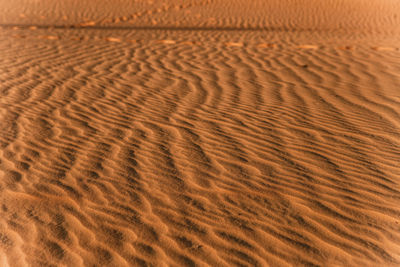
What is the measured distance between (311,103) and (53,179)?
11.1 feet

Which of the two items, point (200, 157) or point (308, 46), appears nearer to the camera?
point (200, 157)

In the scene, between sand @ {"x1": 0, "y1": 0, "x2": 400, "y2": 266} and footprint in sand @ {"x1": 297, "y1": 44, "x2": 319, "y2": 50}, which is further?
footprint in sand @ {"x1": 297, "y1": 44, "x2": 319, "y2": 50}

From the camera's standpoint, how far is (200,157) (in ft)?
13.5

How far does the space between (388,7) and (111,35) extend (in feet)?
39.5

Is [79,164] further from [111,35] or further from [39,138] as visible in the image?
[111,35]

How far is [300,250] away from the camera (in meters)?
2.87

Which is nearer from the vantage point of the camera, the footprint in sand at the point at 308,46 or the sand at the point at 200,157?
the sand at the point at 200,157

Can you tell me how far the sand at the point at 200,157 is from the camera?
2930 millimetres

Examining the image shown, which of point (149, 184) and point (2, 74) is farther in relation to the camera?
point (2, 74)

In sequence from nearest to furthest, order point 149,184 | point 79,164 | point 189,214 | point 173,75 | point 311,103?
1. point 189,214
2. point 149,184
3. point 79,164
4. point 311,103
5. point 173,75

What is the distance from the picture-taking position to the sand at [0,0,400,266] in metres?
2.93

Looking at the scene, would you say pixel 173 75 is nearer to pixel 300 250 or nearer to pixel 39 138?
pixel 39 138

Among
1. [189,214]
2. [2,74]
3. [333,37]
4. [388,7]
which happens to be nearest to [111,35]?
[2,74]

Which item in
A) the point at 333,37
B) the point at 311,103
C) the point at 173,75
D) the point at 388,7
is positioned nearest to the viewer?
the point at 311,103
